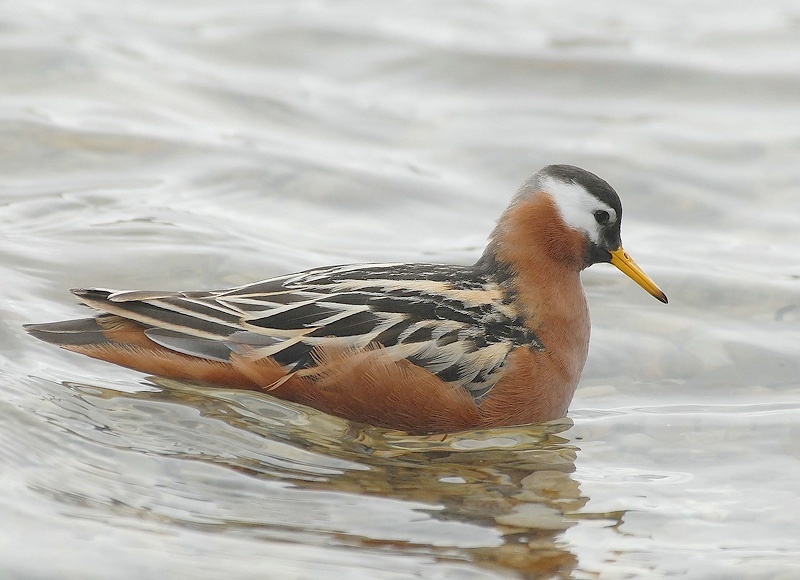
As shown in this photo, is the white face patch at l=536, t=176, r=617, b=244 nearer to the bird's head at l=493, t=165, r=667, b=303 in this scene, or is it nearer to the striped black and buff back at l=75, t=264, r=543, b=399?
the bird's head at l=493, t=165, r=667, b=303

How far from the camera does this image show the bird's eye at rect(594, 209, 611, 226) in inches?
246

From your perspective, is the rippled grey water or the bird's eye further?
the bird's eye

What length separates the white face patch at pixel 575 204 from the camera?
6.23m

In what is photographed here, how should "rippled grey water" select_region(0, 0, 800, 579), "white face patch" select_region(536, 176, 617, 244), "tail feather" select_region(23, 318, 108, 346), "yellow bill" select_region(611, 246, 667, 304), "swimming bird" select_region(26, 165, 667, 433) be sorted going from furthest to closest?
"yellow bill" select_region(611, 246, 667, 304), "white face patch" select_region(536, 176, 617, 244), "tail feather" select_region(23, 318, 108, 346), "swimming bird" select_region(26, 165, 667, 433), "rippled grey water" select_region(0, 0, 800, 579)

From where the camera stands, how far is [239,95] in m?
11.1

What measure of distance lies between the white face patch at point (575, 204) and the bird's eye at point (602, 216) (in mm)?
11

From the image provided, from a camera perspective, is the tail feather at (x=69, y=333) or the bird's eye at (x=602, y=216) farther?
the bird's eye at (x=602, y=216)

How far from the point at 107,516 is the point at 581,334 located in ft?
9.24

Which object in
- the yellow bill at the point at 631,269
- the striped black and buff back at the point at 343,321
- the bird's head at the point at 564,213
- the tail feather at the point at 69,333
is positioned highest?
the bird's head at the point at 564,213

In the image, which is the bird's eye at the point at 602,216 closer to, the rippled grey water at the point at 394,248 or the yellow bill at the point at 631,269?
the yellow bill at the point at 631,269

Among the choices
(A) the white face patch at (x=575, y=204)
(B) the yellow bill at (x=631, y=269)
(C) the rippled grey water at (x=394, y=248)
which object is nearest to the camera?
(C) the rippled grey water at (x=394, y=248)

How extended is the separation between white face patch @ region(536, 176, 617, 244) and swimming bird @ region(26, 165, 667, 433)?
0.04 ft

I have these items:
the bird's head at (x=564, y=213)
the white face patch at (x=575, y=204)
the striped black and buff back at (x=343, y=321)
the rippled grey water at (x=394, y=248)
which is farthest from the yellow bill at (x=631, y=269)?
the striped black and buff back at (x=343, y=321)

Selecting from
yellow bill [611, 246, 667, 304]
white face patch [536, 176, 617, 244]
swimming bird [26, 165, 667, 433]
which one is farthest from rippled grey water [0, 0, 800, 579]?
white face patch [536, 176, 617, 244]
